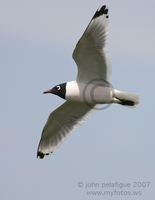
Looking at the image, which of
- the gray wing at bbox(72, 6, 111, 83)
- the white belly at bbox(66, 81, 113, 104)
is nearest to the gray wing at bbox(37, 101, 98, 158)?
the white belly at bbox(66, 81, 113, 104)

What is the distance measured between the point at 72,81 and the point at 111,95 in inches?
37.8

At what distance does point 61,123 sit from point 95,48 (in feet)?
7.84

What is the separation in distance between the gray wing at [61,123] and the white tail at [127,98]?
3.45 feet

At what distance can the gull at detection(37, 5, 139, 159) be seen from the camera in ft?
34.0

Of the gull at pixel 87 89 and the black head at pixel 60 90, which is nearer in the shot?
the gull at pixel 87 89

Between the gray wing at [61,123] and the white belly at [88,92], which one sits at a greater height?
the white belly at [88,92]

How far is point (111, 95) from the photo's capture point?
1078cm

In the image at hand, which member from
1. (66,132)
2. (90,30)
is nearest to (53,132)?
(66,132)

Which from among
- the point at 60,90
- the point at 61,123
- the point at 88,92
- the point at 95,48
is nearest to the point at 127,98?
the point at 88,92

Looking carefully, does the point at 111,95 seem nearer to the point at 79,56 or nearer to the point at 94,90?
the point at 94,90

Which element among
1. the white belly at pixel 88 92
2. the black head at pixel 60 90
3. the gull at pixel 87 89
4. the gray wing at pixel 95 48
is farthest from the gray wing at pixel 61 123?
the gray wing at pixel 95 48

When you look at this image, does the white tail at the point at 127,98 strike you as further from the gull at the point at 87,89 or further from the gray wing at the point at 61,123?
the gray wing at the point at 61,123

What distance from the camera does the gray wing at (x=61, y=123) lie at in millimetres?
11555

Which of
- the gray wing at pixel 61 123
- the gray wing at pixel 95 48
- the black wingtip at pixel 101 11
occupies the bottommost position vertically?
the gray wing at pixel 61 123
